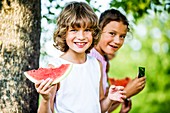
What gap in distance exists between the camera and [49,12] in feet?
14.8

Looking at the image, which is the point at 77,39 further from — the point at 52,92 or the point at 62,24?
the point at 52,92

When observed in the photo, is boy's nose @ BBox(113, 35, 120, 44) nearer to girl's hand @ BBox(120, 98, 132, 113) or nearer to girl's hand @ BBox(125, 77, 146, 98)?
girl's hand @ BBox(125, 77, 146, 98)

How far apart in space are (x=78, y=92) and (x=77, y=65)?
0.64ft

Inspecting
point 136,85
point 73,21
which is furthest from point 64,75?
point 136,85

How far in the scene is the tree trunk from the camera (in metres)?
3.88

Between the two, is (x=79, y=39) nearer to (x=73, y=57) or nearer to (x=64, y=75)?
(x=73, y=57)

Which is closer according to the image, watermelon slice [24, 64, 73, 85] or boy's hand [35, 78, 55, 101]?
boy's hand [35, 78, 55, 101]

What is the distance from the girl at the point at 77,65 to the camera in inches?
141

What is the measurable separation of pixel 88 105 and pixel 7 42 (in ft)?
2.60

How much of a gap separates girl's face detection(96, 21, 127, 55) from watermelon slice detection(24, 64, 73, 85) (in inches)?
31.3

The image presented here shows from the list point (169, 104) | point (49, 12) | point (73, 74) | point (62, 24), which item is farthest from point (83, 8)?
point (169, 104)

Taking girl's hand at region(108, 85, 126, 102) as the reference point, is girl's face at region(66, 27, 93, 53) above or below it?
above

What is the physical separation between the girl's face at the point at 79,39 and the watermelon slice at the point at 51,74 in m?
0.17

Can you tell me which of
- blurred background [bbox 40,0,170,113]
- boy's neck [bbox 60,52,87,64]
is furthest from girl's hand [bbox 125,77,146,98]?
blurred background [bbox 40,0,170,113]
